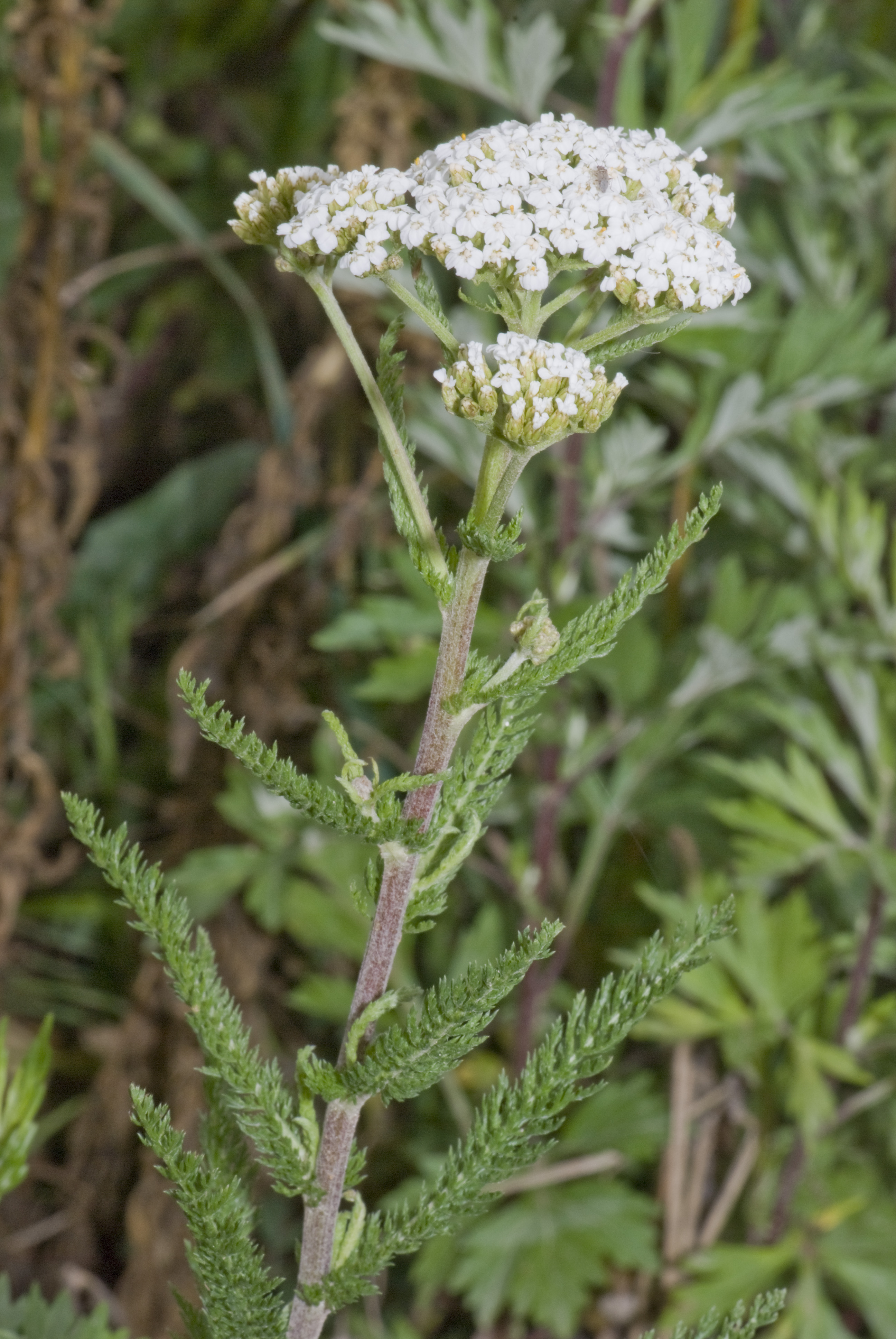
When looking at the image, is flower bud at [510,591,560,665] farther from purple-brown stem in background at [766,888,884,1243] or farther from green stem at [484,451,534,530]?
purple-brown stem in background at [766,888,884,1243]

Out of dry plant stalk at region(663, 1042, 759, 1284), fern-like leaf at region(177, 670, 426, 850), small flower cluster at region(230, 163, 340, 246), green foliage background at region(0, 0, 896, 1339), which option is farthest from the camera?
dry plant stalk at region(663, 1042, 759, 1284)

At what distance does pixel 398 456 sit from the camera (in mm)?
574

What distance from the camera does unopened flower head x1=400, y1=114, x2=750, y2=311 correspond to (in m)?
0.55

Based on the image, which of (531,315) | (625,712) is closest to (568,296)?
(531,315)

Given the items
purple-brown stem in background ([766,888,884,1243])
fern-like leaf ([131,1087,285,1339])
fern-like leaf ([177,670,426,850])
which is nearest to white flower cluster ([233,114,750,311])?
fern-like leaf ([177,670,426,850])

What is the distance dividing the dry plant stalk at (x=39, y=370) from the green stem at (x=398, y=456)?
103 cm

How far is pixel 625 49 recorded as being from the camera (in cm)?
125

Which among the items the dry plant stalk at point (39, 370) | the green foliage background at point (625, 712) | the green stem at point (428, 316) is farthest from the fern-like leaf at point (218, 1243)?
the dry plant stalk at point (39, 370)

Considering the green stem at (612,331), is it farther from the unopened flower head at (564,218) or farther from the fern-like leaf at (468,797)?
the fern-like leaf at (468,797)

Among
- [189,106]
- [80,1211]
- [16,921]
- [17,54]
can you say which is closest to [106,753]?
[16,921]

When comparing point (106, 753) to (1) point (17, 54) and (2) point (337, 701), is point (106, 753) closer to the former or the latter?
(2) point (337, 701)

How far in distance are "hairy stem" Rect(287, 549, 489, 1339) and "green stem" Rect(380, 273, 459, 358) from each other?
10 centimetres

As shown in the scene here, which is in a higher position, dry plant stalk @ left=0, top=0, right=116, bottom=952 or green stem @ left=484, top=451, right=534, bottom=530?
dry plant stalk @ left=0, top=0, right=116, bottom=952

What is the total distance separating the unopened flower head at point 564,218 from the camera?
554 millimetres
